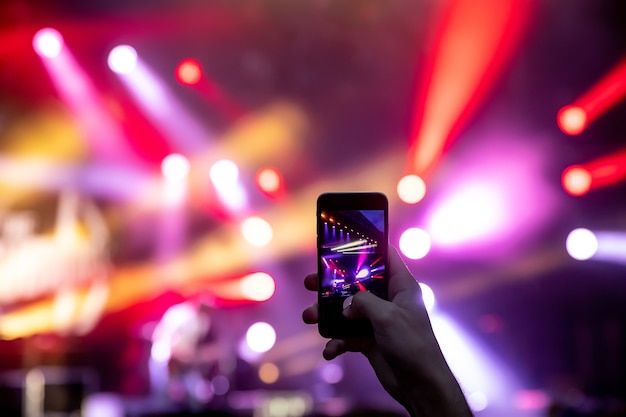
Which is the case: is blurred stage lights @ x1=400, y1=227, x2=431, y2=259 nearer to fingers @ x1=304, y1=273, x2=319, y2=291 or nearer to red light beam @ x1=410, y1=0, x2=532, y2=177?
red light beam @ x1=410, y1=0, x2=532, y2=177

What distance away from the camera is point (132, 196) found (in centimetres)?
787

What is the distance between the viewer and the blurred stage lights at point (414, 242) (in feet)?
24.7

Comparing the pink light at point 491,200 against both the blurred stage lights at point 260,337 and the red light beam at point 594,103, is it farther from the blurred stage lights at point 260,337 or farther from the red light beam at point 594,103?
the blurred stage lights at point 260,337

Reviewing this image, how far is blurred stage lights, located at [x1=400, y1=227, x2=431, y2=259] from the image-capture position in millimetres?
7535

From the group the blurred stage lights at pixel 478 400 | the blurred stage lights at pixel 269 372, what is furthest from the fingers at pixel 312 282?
the blurred stage lights at pixel 269 372

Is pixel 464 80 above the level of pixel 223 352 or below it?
above

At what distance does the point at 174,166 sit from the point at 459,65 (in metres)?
3.04

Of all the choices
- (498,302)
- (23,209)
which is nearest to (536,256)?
(498,302)

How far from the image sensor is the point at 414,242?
7559mm

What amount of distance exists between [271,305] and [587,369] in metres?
3.37

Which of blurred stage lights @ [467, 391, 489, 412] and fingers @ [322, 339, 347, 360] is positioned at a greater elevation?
fingers @ [322, 339, 347, 360]

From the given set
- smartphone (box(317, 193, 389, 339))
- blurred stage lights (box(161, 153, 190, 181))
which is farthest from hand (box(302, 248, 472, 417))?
blurred stage lights (box(161, 153, 190, 181))

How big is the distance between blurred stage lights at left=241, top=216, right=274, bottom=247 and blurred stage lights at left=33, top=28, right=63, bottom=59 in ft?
8.58

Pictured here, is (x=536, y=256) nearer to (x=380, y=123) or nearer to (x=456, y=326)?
(x=456, y=326)
